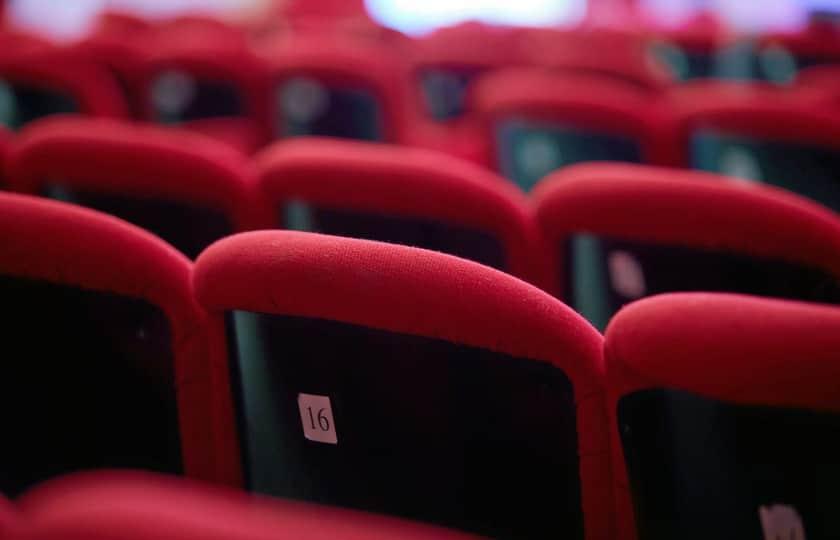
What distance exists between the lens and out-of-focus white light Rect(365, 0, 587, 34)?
25.1 ft

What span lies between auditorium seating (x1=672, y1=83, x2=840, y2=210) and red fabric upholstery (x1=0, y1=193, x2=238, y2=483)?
145 centimetres

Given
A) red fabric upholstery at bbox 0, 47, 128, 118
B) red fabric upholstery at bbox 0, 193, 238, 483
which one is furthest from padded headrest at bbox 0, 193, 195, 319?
red fabric upholstery at bbox 0, 47, 128, 118

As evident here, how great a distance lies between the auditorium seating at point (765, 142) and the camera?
1.88 m

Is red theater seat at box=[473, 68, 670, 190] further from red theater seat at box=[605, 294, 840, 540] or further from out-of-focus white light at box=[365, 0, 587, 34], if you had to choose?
out-of-focus white light at box=[365, 0, 587, 34]

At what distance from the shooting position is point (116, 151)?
1.40 m

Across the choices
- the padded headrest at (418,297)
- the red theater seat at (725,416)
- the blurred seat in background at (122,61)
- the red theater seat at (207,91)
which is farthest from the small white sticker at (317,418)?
the blurred seat in background at (122,61)

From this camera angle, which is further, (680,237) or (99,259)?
(680,237)

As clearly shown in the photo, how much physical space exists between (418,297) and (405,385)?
121 mm

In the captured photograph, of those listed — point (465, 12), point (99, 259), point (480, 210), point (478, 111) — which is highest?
point (99, 259)

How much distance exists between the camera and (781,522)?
0.75m

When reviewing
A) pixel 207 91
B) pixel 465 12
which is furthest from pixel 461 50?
pixel 465 12

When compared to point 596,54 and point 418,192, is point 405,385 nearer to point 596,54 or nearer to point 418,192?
point 418,192

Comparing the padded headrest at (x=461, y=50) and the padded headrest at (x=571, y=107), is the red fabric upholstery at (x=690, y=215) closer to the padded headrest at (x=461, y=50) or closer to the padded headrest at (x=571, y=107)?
the padded headrest at (x=571, y=107)

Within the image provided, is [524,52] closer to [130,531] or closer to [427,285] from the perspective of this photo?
[427,285]
